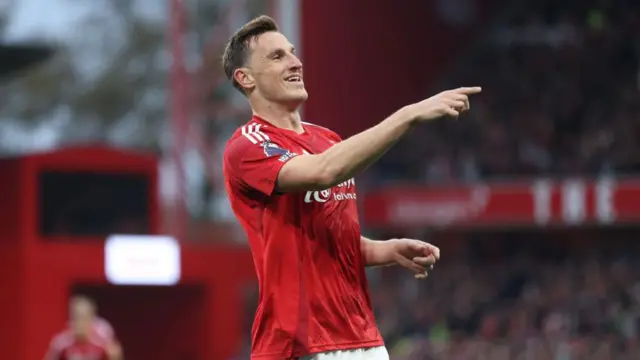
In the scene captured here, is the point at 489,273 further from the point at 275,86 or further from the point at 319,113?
the point at 275,86

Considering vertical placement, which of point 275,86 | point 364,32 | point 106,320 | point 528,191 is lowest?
point 106,320

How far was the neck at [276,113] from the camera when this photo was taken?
Answer: 5.14 metres

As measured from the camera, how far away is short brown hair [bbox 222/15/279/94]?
16.9 ft

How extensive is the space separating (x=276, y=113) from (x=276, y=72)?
0.16 meters

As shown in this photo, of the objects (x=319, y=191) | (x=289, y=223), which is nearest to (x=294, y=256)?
(x=289, y=223)

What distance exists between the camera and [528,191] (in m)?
16.0

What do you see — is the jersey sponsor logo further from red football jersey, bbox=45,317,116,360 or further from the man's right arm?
red football jersey, bbox=45,317,116,360

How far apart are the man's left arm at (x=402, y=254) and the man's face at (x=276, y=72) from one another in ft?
2.10

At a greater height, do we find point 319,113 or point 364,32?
point 364,32

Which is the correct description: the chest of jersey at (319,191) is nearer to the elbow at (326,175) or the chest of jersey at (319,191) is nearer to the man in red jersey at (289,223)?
the man in red jersey at (289,223)

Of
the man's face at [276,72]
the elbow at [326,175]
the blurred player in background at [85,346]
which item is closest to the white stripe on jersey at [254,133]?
the man's face at [276,72]

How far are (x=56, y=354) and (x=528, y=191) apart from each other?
592cm

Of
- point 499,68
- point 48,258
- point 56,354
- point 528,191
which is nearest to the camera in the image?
point 56,354

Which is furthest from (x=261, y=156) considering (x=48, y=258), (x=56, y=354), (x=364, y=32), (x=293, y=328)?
(x=364, y=32)
